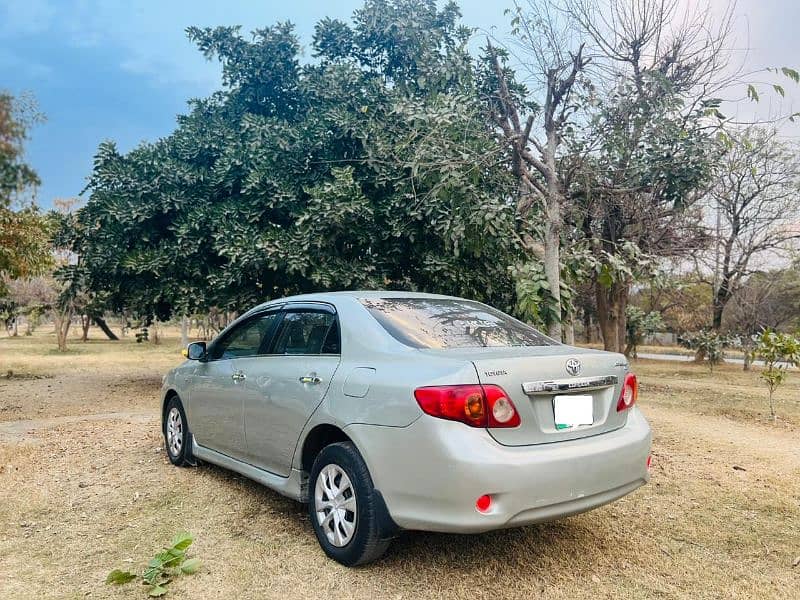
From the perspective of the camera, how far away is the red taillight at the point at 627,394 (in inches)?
130

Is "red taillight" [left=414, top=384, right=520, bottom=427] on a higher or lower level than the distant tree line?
lower

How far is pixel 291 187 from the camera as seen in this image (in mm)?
9570

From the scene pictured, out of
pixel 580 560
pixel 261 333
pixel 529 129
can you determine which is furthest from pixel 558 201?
pixel 580 560

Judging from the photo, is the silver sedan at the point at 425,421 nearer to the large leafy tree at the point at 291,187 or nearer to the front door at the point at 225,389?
the front door at the point at 225,389

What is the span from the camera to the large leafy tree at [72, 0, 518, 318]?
29.3 feet

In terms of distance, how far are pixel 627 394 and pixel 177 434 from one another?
373 centimetres

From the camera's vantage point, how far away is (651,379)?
15148mm

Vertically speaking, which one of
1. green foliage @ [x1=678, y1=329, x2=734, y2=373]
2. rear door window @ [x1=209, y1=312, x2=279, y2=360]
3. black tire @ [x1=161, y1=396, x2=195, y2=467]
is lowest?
black tire @ [x1=161, y1=396, x2=195, y2=467]

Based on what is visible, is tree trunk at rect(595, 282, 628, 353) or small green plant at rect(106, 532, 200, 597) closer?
small green plant at rect(106, 532, 200, 597)

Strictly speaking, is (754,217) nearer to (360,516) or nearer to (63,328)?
(360,516)


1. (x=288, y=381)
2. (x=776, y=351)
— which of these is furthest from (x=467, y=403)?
(x=776, y=351)

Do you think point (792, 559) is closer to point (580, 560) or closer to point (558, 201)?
point (580, 560)

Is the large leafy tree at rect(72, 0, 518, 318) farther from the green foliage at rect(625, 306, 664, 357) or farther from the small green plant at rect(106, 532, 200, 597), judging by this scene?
the green foliage at rect(625, 306, 664, 357)

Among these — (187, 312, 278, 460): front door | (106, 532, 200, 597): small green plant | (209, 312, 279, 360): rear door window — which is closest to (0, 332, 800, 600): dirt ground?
(106, 532, 200, 597): small green plant
